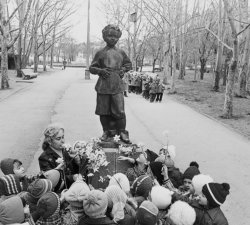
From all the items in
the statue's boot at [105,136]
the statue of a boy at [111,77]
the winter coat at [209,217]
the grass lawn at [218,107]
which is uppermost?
the statue of a boy at [111,77]

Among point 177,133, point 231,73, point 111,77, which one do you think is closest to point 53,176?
point 111,77

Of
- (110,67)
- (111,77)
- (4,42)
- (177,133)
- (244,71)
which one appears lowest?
(177,133)

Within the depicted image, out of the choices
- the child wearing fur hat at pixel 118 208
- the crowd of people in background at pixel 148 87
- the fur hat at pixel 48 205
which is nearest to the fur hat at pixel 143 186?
the child wearing fur hat at pixel 118 208

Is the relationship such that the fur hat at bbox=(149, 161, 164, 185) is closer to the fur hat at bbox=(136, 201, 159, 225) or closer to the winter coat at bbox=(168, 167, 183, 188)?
the winter coat at bbox=(168, 167, 183, 188)

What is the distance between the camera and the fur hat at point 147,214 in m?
3.83

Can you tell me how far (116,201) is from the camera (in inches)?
161

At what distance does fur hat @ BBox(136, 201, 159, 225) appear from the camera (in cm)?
383

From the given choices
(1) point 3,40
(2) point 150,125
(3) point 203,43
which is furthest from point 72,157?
(3) point 203,43

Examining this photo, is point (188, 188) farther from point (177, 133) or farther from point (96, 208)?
point (177, 133)

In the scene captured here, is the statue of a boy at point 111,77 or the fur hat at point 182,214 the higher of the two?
the statue of a boy at point 111,77

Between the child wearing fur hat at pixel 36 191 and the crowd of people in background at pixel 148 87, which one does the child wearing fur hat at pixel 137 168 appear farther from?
the crowd of people in background at pixel 148 87

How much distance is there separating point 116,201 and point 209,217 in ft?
3.76

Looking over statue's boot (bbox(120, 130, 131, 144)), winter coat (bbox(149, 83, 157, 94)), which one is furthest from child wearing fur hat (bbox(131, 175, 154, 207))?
winter coat (bbox(149, 83, 157, 94))

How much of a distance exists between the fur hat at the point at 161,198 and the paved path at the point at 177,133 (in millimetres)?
1932
